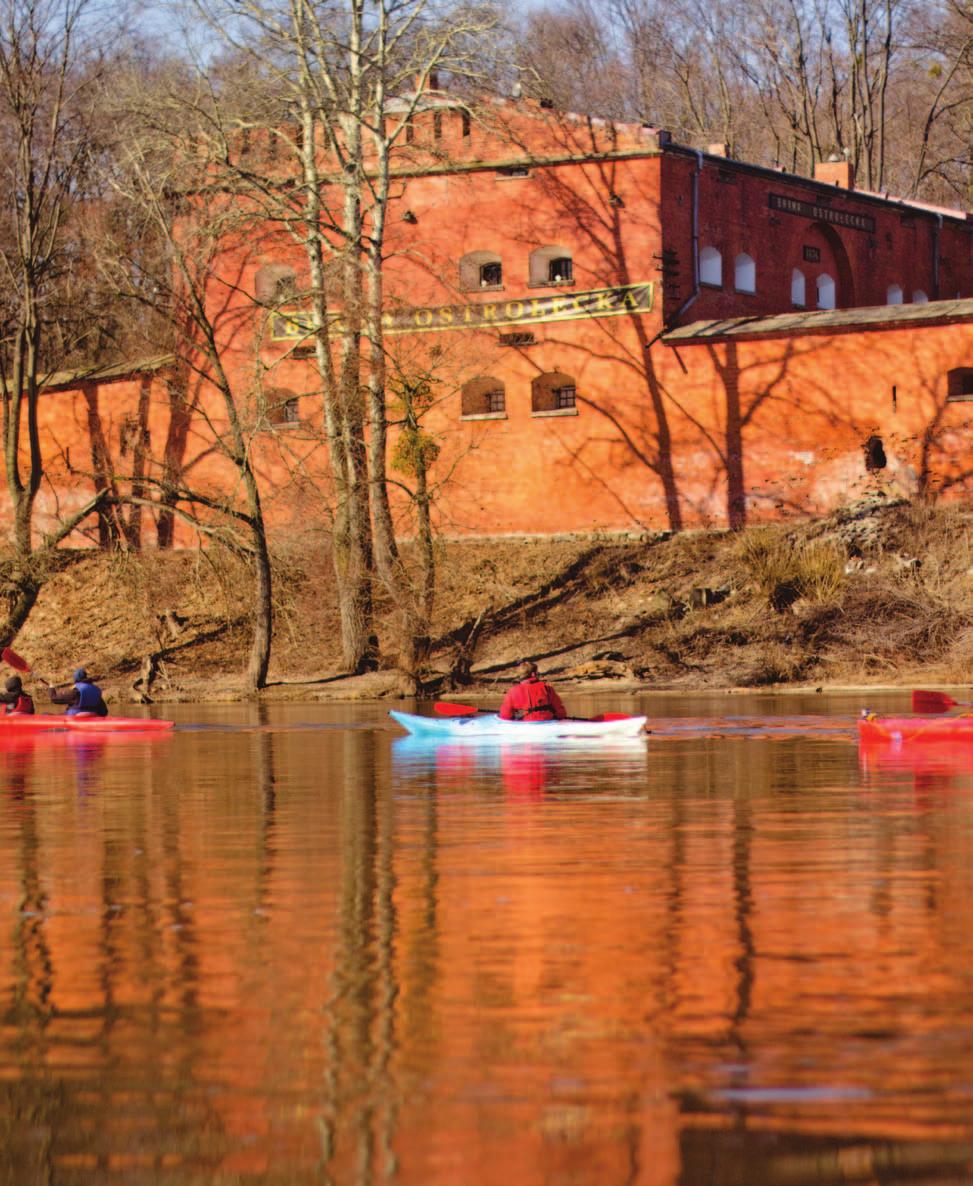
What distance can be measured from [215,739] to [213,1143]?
20.3 meters

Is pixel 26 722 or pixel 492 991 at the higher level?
pixel 26 722

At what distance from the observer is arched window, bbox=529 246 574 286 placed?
139 ft

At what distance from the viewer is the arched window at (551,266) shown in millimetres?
42406

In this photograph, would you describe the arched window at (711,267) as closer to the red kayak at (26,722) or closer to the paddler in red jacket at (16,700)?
the paddler in red jacket at (16,700)

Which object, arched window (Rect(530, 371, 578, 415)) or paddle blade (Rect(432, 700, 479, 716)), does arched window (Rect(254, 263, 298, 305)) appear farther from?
paddle blade (Rect(432, 700, 479, 716))

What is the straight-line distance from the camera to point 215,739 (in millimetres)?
26844

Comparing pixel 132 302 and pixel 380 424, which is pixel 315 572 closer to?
pixel 380 424

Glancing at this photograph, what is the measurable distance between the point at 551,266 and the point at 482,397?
288 centimetres

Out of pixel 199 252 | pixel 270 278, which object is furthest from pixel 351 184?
pixel 270 278

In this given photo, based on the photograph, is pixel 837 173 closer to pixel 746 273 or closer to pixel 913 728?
pixel 746 273

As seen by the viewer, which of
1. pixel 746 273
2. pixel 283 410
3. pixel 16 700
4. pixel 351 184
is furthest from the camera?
pixel 283 410

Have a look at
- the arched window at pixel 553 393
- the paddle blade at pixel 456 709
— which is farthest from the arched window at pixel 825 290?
the paddle blade at pixel 456 709

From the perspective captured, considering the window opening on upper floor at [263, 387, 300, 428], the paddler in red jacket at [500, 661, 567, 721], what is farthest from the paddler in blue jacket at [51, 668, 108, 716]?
the window opening on upper floor at [263, 387, 300, 428]

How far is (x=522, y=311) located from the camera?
42.6 m
